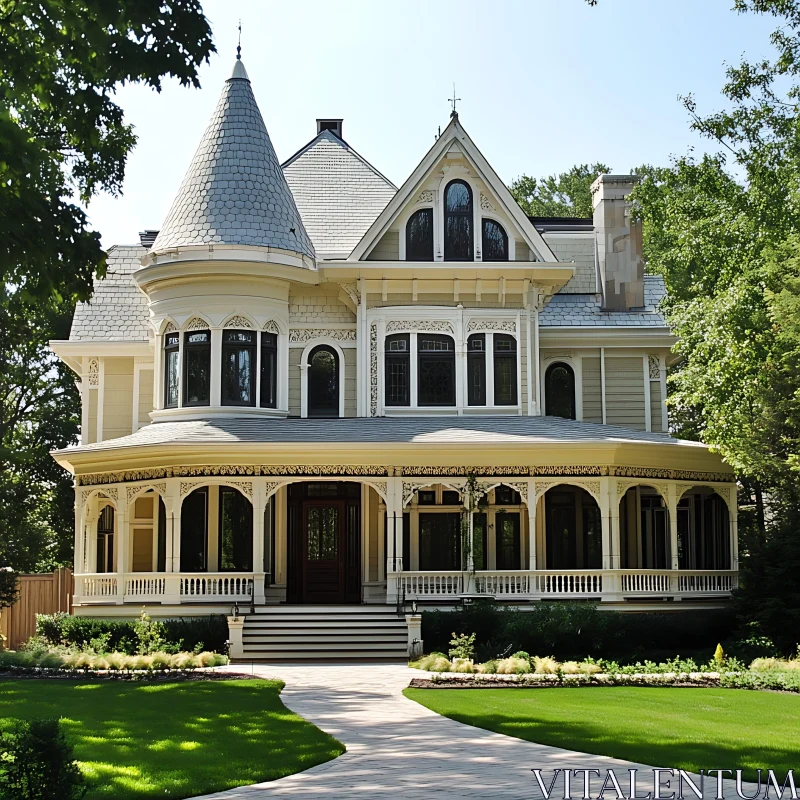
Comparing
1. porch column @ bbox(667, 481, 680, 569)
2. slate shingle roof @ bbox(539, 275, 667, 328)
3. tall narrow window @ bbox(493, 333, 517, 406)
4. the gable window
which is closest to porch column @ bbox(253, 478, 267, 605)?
the gable window

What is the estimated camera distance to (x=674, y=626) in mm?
24984

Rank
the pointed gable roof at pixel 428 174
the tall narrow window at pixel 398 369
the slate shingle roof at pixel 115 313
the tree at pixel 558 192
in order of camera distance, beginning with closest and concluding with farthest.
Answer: the pointed gable roof at pixel 428 174 < the tall narrow window at pixel 398 369 < the slate shingle roof at pixel 115 313 < the tree at pixel 558 192

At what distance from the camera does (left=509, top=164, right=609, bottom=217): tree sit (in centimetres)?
6003

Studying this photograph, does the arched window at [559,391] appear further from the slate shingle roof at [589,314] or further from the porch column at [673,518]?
the porch column at [673,518]

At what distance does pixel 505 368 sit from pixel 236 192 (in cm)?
788

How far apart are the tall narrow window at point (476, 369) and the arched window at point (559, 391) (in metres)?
2.93

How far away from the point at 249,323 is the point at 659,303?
1130 cm

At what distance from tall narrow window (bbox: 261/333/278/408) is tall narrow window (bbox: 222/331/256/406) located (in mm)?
338

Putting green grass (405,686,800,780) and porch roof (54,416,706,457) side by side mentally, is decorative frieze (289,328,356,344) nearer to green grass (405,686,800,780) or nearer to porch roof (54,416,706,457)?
porch roof (54,416,706,457)

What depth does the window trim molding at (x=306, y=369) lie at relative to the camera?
29.4 metres

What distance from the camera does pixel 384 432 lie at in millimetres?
26938

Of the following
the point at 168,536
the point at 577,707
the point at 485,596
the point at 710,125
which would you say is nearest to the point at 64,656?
the point at 168,536

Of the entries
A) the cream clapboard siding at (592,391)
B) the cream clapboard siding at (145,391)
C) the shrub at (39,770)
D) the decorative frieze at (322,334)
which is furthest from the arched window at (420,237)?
the shrub at (39,770)

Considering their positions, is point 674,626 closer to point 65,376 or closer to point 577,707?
point 577,707
